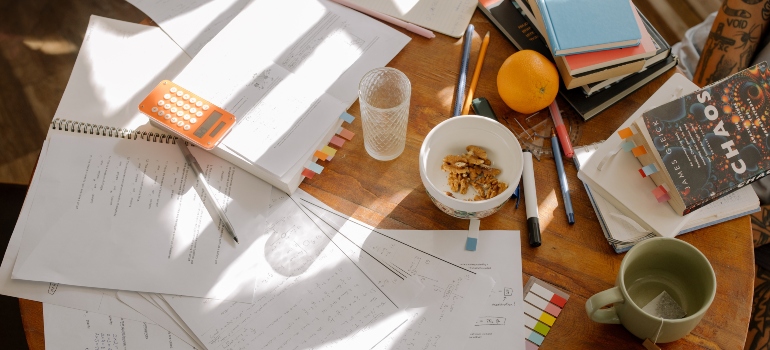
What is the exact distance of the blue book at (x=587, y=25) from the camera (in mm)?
1001

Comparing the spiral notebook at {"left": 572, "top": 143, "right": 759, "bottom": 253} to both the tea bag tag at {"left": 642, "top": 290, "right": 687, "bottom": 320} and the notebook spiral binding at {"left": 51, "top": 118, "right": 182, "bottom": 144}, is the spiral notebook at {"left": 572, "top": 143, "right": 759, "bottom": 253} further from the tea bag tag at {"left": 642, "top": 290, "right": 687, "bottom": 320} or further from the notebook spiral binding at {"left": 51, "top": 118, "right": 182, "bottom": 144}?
the notebook spiral binding at {"left": 51, "top": 118, "right": 182, "bottom": 144}

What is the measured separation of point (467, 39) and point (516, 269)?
440 mm

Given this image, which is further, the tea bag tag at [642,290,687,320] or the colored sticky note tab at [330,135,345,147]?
the colored sticky note tab at [330,135,345,147]

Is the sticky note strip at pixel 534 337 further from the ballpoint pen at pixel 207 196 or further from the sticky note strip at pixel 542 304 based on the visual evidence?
the ballpoint pen at pixel 207 196

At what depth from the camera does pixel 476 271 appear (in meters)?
0.91

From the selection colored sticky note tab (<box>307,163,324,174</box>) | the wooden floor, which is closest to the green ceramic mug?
colored sticky note tab (<box>307,163,324,174</box>)

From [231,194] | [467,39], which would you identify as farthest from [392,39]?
[231,194]

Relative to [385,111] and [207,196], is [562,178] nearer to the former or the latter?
[385,111]

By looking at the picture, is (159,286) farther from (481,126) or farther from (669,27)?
(669,27)

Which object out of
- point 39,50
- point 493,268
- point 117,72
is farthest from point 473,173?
point 39,50

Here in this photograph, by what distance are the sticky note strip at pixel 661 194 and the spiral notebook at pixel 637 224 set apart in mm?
46

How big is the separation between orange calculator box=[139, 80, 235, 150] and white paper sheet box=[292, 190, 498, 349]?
0.59ft

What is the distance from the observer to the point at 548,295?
0.90 m

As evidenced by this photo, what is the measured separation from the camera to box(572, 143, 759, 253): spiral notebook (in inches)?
36.7
